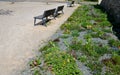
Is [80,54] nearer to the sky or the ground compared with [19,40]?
nearer to the sky

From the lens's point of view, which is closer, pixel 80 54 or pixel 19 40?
pixel 80 54

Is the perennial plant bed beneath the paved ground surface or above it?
above

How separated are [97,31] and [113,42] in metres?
2.17

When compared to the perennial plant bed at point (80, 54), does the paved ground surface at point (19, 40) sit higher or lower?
lower

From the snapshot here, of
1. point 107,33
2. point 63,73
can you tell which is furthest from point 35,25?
point 63,73

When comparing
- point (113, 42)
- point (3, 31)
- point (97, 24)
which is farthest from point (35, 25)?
point (113, 42)

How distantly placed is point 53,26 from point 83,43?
15.3ft

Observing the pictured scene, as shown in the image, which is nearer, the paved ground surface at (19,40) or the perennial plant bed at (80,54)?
the perennial plant bed at (80,54)

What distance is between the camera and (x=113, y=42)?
10.4m

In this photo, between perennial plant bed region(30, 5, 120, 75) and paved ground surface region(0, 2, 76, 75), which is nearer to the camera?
perennial plant bed region(30, 5, 120, 75)

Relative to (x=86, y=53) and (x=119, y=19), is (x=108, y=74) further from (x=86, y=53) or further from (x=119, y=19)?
(x=119, y=19)

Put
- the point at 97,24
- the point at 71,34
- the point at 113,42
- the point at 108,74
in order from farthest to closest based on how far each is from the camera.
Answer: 1. the point at 97,24
2. the point at 71,34
3. the point at 113,42
4. the point at 108,74

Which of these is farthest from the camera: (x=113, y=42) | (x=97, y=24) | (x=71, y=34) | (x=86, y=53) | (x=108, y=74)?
(x=97, y=24)

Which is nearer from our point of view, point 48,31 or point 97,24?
point 48,31
